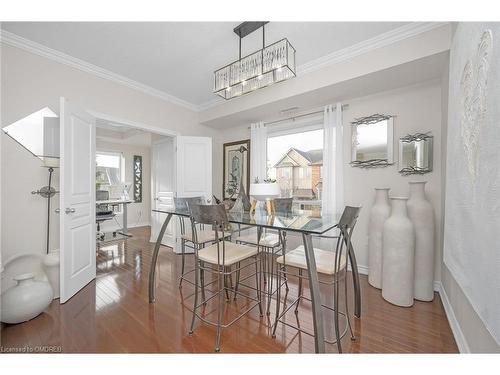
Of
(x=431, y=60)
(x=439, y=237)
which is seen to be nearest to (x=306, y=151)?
(x=431, y=60)

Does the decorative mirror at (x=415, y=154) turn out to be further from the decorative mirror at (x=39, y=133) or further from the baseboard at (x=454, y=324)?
the decorative mirror at (x=39, y=133)

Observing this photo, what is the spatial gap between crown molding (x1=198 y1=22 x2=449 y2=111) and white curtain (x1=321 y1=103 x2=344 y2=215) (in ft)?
2.05

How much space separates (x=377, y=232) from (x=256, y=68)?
2.15m

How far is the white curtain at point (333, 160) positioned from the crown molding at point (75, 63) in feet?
8.60

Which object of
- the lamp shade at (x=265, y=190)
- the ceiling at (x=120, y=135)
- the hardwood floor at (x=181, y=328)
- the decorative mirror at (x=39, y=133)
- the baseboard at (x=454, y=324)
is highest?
the ceiling at (x=120, y=135)

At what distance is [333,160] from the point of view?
294 centimetres

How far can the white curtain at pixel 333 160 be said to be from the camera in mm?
→ 2893

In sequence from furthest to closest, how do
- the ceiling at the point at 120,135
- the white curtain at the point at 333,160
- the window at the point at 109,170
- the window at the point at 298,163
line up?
1. the window at the point at 109,170
2. the ceiling at the point at 120,135
3. the window at the point at 298,163
4. the white curtain at the point at 333,160

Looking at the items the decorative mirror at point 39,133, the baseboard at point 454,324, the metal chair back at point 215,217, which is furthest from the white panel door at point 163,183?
the baseboard at point 454,324

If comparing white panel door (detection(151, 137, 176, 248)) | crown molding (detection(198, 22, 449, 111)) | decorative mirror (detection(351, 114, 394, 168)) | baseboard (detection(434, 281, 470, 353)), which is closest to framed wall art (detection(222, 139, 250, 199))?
white panel door (detection(151, 137, 176, 248))

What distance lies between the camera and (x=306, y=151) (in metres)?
3.43

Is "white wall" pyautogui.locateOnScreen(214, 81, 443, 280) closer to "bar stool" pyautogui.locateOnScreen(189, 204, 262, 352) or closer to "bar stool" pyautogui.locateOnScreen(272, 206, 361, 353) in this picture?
"bar stool" pyautogui.locateOnScreen(272, 206, 361, 353)
